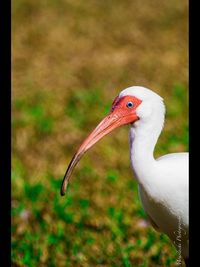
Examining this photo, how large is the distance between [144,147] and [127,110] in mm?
190

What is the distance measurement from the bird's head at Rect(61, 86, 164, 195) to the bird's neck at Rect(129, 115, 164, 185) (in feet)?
0.14

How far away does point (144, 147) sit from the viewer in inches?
134

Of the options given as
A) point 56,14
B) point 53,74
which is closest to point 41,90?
point 53,74
